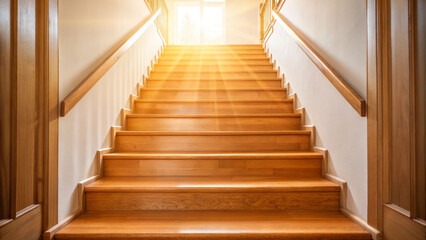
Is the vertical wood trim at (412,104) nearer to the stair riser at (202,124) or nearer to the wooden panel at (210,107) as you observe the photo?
the stair riser at (202,124)

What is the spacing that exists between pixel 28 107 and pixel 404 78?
58.1 inches

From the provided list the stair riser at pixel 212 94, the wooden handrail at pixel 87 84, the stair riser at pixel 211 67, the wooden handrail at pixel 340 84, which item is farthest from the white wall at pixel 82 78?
the wooden handrail at pixel 340 84

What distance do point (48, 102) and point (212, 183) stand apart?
92 centimetres

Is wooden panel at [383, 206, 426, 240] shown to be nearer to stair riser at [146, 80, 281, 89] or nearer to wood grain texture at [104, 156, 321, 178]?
wood grain texture at [104, 156, 321, 178]

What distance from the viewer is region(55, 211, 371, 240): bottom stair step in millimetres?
1133

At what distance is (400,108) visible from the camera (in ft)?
3.23

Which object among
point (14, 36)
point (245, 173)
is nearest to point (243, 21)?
point (245, 173)

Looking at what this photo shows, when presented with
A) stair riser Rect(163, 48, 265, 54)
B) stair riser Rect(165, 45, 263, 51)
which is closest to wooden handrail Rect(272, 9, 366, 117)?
stair riser Rect(163, 48, 265, 54)

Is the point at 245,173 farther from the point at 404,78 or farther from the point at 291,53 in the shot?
the point at 291,53

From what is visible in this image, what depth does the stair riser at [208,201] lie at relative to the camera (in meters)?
1.40

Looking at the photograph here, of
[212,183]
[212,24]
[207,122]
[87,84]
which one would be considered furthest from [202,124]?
[212,24]

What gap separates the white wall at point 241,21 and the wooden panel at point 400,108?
611 centimetres

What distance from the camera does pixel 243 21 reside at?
698cm

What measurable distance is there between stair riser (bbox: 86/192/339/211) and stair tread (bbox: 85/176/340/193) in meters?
0.03
